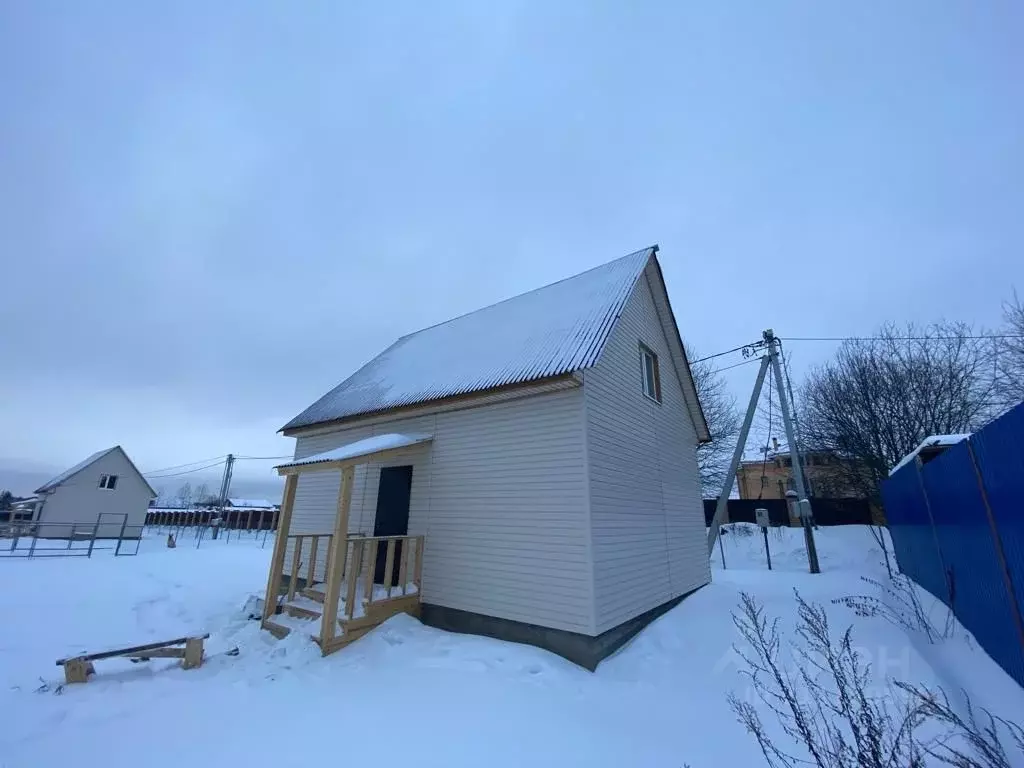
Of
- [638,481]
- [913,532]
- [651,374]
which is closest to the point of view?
[913,532]

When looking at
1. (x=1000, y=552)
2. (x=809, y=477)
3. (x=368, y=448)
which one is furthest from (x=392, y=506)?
(x=809, y=477)

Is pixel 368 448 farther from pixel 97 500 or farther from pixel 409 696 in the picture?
pixel 97 500

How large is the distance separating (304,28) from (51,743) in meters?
16.6

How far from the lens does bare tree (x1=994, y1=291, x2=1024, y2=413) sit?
1381cm

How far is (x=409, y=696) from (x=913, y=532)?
9.27 m

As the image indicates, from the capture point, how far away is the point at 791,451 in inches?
466

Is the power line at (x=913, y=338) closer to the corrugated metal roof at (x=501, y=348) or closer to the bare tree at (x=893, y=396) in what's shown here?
the bare tree at (x=893, y=396)

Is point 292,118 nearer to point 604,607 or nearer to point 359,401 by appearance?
point 359,401

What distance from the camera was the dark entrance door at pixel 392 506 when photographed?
8353 mm

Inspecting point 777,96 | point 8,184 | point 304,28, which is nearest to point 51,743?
point 8,184

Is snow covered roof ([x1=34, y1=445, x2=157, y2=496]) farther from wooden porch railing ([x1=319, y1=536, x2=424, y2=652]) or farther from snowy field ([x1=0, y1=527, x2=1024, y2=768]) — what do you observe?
wooden porch railing ([x1=319, y1=536, x2=424, y2=652])

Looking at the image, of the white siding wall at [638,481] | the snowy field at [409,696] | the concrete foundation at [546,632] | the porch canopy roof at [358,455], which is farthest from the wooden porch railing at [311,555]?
the white siding wall at [638,481]

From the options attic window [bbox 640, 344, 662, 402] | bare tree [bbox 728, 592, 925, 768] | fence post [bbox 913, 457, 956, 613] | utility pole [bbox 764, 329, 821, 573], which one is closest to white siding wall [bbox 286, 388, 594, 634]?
bare tree [bbox 728, 592, 925, 768]

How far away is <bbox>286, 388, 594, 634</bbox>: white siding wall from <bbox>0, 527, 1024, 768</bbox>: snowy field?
690mm
